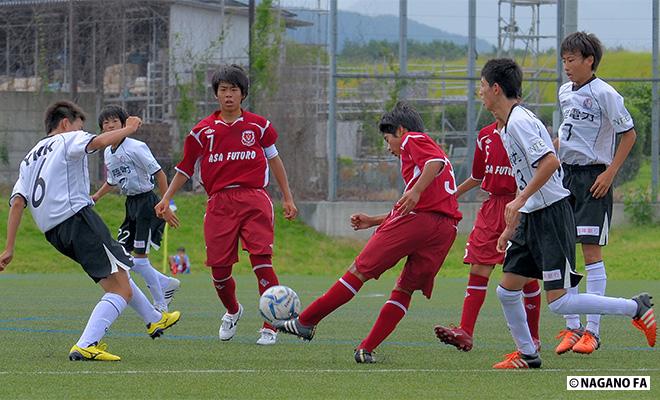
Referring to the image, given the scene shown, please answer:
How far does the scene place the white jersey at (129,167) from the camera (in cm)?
1174

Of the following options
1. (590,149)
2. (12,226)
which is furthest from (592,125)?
(12,226)

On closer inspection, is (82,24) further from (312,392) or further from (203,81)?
(312,392)

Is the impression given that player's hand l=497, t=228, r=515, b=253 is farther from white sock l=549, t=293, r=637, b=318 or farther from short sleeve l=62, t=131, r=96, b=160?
short sleeve l=62, t=131, r=96, b=160

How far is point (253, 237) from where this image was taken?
9.35m

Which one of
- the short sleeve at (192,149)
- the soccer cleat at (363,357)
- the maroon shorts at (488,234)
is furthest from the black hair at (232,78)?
the soccer cleat at (363,357)

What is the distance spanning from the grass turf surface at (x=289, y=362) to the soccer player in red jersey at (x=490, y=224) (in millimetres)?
401

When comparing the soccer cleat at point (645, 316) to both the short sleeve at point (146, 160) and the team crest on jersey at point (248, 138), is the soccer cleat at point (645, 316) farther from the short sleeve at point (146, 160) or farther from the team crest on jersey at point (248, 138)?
the short sleeve at point (146, 160)

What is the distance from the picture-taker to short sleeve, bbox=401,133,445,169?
25.8ft

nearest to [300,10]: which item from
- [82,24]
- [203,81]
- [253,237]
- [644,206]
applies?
[203,81]

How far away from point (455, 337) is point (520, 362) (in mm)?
491

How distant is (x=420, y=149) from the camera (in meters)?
7.91

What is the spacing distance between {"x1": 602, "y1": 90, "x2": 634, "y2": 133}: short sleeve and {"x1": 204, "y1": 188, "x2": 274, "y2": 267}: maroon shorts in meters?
2.66

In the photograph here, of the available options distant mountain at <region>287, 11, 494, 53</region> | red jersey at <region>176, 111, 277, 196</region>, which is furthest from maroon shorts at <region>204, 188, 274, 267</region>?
distant mountain at <region>287, 11, 494, 53</region>

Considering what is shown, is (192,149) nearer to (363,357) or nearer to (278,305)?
(278,305)
